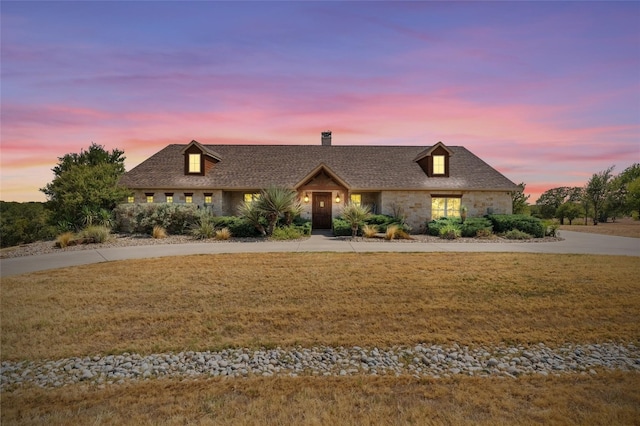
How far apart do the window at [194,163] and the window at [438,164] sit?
16561 millimetres

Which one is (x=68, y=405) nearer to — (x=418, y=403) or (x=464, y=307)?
(x=418, y=403)

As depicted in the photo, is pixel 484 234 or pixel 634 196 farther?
pixel 634 196

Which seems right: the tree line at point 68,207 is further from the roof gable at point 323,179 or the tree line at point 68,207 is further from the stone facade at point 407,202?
the roof gable at point 323,179

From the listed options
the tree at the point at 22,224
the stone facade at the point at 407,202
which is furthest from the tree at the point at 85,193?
the tree at the point at 22,224

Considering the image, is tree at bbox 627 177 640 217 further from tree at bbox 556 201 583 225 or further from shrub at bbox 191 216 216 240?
shrub at bbox 191 216 216 240

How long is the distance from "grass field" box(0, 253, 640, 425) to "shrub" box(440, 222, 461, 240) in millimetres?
5905

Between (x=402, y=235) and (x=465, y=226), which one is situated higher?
(x=465, y=226)

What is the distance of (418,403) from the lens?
423 centimetres

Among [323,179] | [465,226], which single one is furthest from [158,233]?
[465,226]

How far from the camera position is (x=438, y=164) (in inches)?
954

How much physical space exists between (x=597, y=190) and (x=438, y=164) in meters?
22.4

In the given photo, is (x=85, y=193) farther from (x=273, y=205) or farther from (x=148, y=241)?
(x=273, y=205)

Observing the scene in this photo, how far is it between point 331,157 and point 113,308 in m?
21.0

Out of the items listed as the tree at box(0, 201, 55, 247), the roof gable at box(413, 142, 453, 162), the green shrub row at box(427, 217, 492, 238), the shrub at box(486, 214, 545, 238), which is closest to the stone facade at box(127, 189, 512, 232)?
the green shrub row at box(427, 217, 492, 238)
